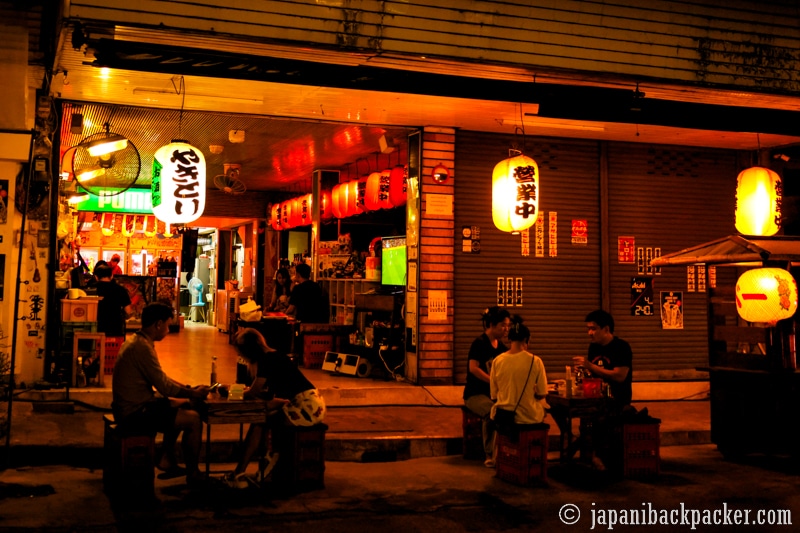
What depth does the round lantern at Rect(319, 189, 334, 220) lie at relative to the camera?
15970 millimetres

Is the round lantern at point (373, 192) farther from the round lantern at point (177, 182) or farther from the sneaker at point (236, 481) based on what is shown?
the sneaker at point (236, 481)

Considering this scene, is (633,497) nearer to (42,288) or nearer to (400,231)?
(42,288)

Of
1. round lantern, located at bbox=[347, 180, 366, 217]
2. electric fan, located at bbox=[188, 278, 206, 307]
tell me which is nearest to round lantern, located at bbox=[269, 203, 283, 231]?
round lantern, located at bbox=[347, 180, 366, 217]

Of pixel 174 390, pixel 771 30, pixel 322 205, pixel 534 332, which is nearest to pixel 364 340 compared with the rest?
pixel 534 332

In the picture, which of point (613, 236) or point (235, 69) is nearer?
point (235, 69)

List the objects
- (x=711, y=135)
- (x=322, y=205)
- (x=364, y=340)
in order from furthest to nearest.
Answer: (x=322, y=205)
(x=364, y=340)
(x=711, y=135)

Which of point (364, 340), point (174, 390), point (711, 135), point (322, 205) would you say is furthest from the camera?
point (322, 205)

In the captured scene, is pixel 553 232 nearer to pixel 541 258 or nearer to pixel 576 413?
pixel 541 258

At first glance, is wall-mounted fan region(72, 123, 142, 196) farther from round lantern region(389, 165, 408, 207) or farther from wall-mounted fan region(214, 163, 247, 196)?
wall-mounted fan region(214, 163, 247, 196)

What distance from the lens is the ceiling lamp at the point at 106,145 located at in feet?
31.9

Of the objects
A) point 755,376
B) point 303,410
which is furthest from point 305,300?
point 755,376

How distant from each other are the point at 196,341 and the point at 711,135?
43.1ft

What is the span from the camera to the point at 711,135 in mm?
12492

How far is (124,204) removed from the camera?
67.0ft
